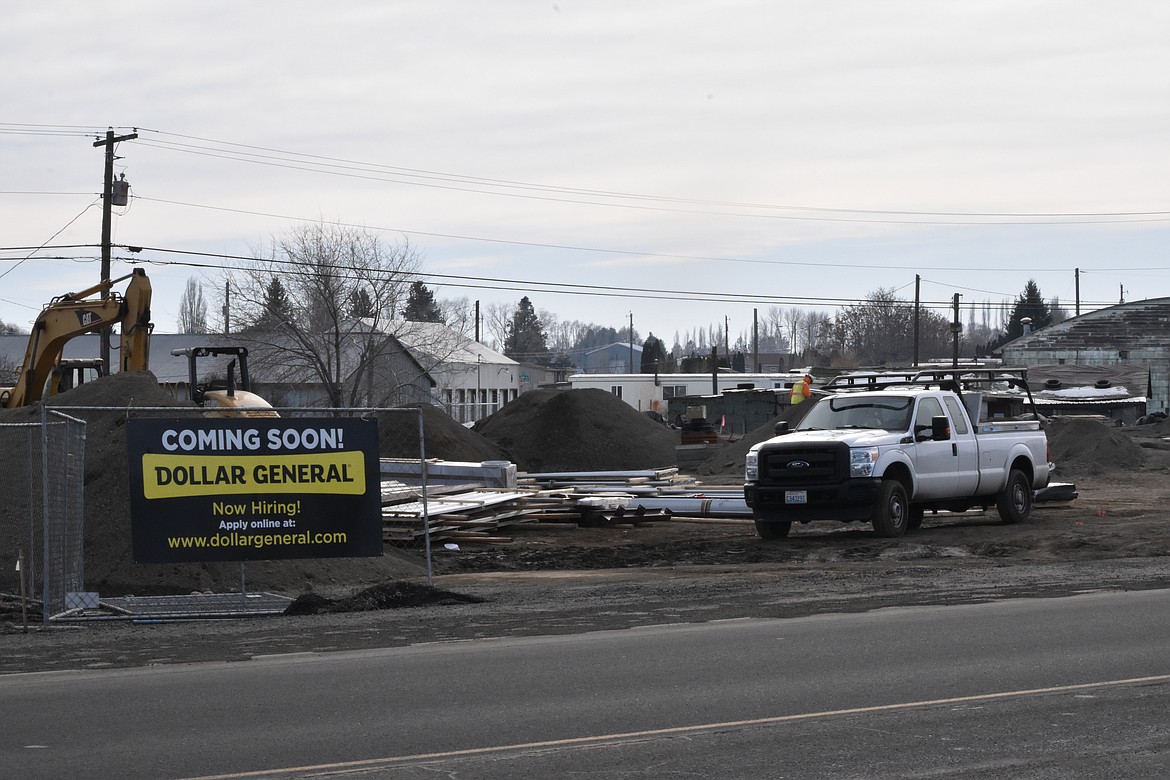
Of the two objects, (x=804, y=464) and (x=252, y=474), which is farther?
(x=804, y=464)

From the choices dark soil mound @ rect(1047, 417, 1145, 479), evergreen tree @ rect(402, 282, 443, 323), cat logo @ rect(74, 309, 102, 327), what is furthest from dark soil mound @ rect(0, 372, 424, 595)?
evergreen tree @ rect(402, 282, 443, 323)

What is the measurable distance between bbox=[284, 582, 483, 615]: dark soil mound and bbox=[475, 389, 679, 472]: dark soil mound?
87.8ft

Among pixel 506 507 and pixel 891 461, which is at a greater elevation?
pixel 891 461

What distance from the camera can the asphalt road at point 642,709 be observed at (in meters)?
6.66

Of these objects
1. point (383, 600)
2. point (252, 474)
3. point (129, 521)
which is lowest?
point (383, 600)

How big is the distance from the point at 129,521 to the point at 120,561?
58 centimetres

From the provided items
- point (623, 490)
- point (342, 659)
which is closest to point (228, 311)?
point (623, 490)

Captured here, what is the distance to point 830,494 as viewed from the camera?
63.4ft

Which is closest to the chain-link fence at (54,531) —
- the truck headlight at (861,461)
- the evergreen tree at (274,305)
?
the truck headlight at (861,461)

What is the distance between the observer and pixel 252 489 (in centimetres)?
1345

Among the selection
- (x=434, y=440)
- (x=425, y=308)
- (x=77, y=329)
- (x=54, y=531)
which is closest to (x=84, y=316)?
(x=77, y=329)

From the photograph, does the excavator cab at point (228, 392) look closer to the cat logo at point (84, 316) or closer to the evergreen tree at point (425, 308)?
the cat logo at point (84, 316)

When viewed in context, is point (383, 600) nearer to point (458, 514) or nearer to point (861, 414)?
point (458, 514)

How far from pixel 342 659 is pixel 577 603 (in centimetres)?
406
